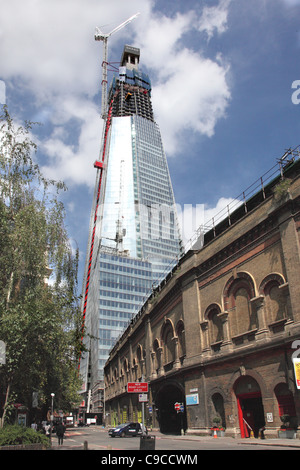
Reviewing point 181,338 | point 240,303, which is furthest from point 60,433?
point 240,303

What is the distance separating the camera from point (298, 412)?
1819cm

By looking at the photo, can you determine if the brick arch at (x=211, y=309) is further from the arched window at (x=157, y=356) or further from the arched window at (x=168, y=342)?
the arched window at (x=157, y=356)

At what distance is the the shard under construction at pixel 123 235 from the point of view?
369 ft

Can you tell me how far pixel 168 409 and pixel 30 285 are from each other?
2173 cm

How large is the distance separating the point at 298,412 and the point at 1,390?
52.7 ft

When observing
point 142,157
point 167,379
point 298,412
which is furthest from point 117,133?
point 298,412

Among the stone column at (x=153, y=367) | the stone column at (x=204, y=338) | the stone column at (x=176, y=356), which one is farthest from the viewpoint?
the stone column at (x=153, y=367)

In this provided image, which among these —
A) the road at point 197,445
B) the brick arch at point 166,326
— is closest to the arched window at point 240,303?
the road at point 197,445

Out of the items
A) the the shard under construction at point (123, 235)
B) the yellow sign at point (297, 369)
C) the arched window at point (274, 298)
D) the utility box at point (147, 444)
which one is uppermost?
the the shard under construction at point (123, 235)

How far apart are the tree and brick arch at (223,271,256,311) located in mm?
9539

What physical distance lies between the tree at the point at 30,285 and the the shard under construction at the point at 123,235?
86287 mm

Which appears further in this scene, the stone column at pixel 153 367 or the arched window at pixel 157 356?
the stone column at pixel 153 367

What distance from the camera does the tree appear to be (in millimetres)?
18516
